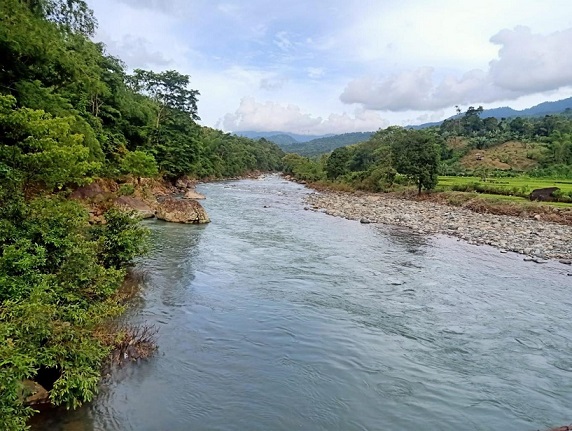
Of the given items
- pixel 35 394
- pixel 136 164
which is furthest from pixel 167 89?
pixel 35 394

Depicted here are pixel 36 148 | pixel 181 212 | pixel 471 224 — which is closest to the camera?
pixel 36 148

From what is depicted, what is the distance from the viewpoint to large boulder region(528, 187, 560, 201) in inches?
1519

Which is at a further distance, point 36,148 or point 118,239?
point 118,239

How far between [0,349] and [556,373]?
35.2 feet

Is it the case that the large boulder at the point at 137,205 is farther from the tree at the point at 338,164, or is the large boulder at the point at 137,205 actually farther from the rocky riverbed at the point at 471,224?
the tree at the point at 338,164

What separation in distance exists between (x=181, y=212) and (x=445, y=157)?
68.6 m

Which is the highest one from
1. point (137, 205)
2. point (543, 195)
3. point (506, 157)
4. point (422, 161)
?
point (422, 161)

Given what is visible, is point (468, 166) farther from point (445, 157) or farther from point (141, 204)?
point (141, 204)

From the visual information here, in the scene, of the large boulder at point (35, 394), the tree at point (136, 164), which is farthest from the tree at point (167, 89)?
the large boulder at point (35, 394)

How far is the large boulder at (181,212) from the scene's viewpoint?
92.1ft

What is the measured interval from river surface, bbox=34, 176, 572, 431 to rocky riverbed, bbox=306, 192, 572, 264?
12.3 ft

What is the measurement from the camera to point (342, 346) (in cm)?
1087

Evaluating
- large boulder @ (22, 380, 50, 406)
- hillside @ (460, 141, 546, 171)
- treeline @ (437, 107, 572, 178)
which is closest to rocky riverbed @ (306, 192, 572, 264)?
large boulder @ (22, 380, 50, 406)

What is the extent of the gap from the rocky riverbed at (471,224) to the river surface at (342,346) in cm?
373
